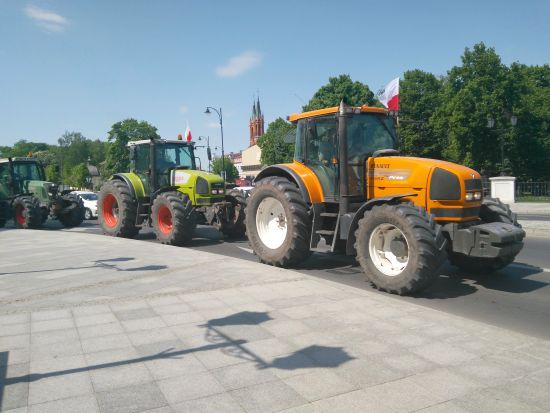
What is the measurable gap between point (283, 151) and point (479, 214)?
187ft


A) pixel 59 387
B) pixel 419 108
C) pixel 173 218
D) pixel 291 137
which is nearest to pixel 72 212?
pixel 173 218

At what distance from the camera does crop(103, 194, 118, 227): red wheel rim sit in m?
14.4

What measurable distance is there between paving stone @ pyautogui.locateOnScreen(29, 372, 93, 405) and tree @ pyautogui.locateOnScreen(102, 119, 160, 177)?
67653 mm

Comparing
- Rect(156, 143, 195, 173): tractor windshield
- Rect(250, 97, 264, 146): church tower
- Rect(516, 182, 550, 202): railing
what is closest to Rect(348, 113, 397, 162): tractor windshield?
Rect(156, 143, 195, 173): tractor windshield

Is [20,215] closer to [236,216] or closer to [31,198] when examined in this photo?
[31,198]

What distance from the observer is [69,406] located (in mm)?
3363

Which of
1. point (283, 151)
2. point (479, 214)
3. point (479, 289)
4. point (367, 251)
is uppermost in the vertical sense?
point (283, 151)

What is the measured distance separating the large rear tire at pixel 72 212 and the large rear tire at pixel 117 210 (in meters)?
4.32

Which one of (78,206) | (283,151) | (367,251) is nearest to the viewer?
(367,251)

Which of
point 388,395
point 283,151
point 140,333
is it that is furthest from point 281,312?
point 283,151

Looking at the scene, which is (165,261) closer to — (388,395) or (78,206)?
(388,395)

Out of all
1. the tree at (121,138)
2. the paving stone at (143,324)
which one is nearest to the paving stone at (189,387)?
the paving stone at (143,324)

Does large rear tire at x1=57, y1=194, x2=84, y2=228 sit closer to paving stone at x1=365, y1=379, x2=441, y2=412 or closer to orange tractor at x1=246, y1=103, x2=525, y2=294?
orange tractor at x1=246, y1=103, x2=525, y2=294

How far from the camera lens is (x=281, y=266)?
866cm
